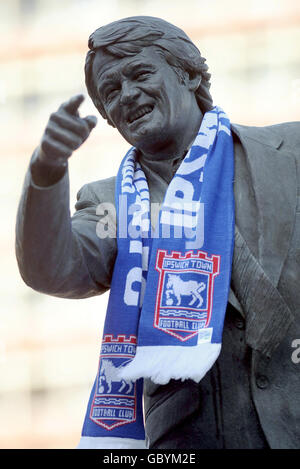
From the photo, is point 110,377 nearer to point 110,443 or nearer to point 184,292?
point 110,443

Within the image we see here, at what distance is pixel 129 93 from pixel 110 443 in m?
1.13

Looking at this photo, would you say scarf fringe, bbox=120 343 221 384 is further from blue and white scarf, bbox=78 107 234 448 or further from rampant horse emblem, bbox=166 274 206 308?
rampant horse emblem, bbox=166 274 206 308

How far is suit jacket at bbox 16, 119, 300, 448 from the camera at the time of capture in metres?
3.87

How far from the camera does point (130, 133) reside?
4.29m

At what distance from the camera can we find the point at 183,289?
13.4ft

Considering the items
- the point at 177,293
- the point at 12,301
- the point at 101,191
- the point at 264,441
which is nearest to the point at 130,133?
the point at 101,191

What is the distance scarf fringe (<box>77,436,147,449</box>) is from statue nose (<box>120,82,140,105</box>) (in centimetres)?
109

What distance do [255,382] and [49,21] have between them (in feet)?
60.0

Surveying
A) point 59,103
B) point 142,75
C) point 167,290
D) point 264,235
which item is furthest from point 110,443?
point 59,103

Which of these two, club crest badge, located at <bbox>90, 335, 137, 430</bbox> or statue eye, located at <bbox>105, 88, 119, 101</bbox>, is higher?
statue eye, located at <bbox>105, 88, 119, 101</bbox>

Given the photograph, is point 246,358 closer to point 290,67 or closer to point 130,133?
point 130,133

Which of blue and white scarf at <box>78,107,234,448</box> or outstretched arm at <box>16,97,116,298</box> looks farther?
blue and white scarf at <box>78,107,234,448</box>

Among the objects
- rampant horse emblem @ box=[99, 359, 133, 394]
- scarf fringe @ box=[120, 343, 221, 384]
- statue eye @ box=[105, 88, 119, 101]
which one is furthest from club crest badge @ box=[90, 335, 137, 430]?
statue eye @ box=[105, 88, 119, 101]

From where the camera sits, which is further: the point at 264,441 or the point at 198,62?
the point at 198,62
